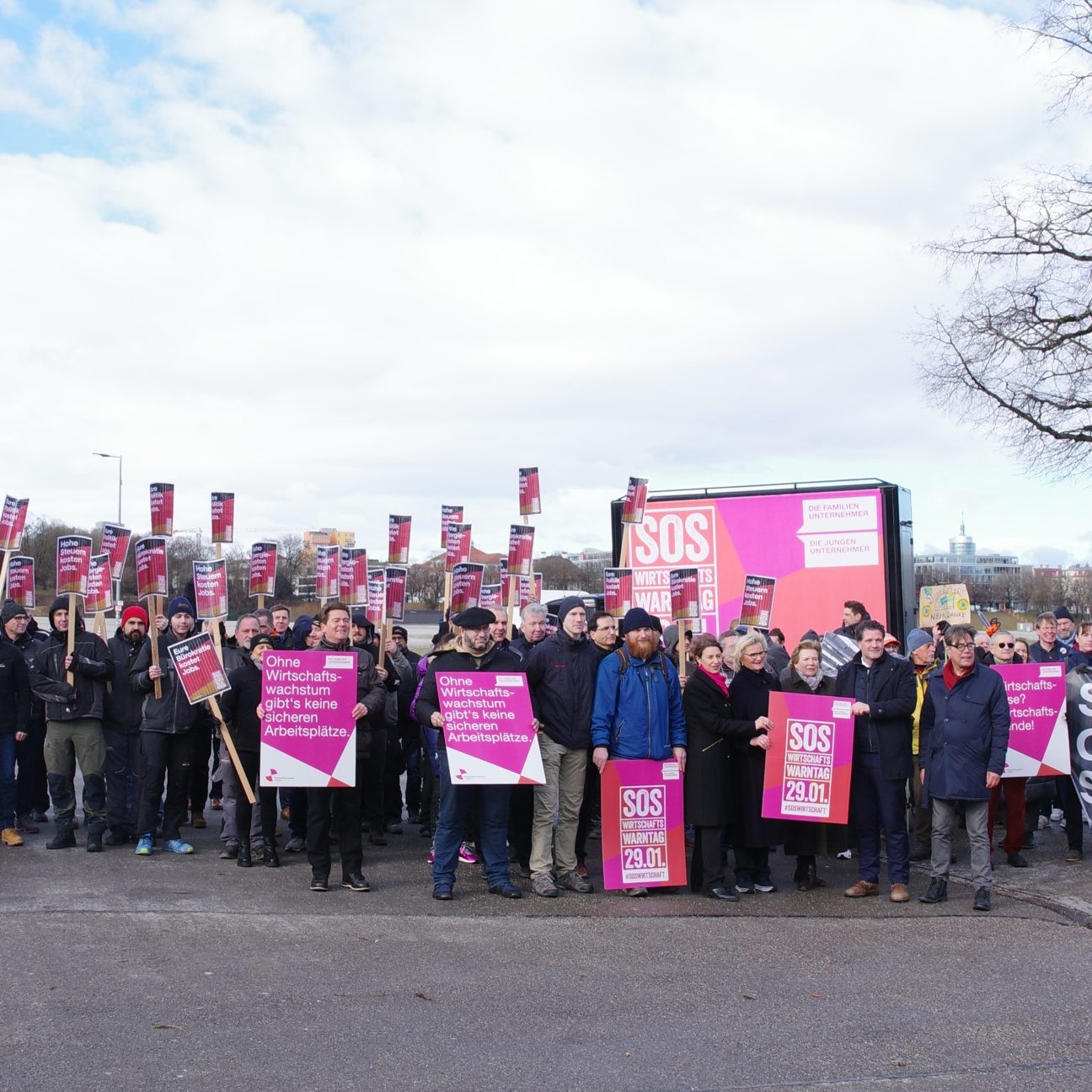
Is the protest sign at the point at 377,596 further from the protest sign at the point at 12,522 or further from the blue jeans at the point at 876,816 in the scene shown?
the blue jeans at the point at 876,816

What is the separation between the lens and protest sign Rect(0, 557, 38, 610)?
12523 mm

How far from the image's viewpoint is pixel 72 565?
10297mm

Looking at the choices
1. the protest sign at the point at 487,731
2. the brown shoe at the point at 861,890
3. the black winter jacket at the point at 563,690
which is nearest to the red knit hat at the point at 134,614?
the protest sign at the point at 487,731

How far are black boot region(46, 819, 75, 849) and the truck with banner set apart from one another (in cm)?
921

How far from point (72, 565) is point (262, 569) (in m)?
1.89

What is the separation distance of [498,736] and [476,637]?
758 mm

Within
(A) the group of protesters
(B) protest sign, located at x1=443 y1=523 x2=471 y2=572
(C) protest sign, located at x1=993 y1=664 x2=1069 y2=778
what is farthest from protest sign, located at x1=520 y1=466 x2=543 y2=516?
(C) protest sign, located at x1=993 y1=664 x2=1069 y2=778

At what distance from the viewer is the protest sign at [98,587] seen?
10.6m

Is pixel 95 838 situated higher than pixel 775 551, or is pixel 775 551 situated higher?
pixel 775 551

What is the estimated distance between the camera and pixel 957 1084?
498cm

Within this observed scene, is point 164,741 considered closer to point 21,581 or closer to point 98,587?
point 98,587

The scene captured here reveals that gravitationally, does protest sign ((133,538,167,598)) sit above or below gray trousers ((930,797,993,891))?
above

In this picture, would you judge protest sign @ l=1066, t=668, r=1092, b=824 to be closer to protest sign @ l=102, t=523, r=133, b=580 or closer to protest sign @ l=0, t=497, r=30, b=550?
protest sign @ l=102, t=523, r=133, b=580

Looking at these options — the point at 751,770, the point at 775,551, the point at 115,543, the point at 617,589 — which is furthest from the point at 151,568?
the point at 775,551
